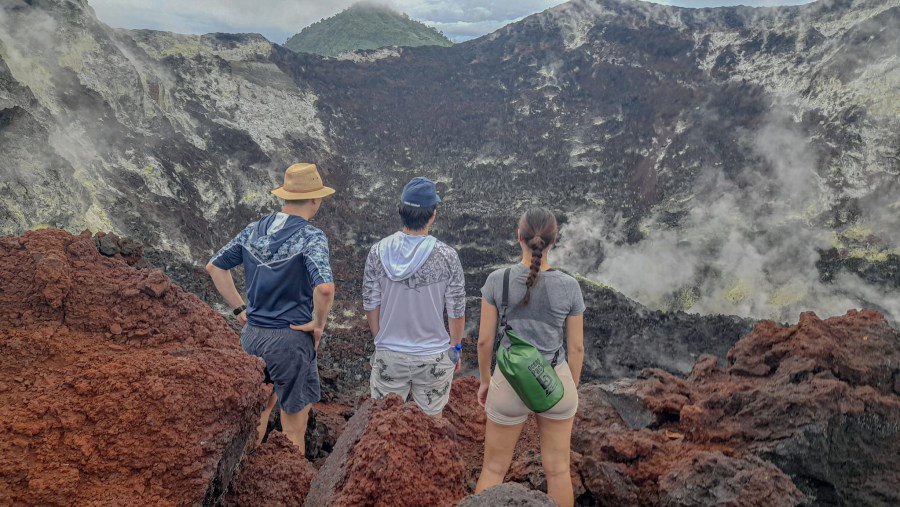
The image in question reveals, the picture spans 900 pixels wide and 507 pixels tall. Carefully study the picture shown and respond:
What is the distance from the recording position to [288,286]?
315 centimetres

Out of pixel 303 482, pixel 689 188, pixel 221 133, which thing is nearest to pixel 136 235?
pixel 221 133

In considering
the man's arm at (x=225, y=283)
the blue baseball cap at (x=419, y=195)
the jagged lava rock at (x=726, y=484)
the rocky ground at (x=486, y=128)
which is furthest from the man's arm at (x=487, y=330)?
the rocky ground at (x=486, y=128)

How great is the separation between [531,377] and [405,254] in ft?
3.33

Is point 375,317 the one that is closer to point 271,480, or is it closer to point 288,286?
point 288,286

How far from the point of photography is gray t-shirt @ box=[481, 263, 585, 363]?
107 inches

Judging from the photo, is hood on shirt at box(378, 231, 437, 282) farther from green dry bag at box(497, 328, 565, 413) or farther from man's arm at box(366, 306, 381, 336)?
green dry bag at box(497, 328, 565, 413)

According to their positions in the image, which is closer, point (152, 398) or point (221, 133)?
point (152, 398)

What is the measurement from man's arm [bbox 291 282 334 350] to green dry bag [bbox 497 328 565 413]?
1075 mm

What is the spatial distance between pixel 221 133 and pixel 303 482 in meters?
14.5

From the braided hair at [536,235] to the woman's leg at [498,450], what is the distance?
0.72 m

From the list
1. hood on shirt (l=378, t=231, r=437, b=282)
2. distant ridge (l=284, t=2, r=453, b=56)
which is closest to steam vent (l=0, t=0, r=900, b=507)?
hood on shirt (l=378, t=231, r=437, b=282)

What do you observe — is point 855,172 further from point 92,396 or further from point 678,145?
point 92,396

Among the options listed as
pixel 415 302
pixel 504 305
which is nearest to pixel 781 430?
pixel 504 305

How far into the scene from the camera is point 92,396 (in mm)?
2145
